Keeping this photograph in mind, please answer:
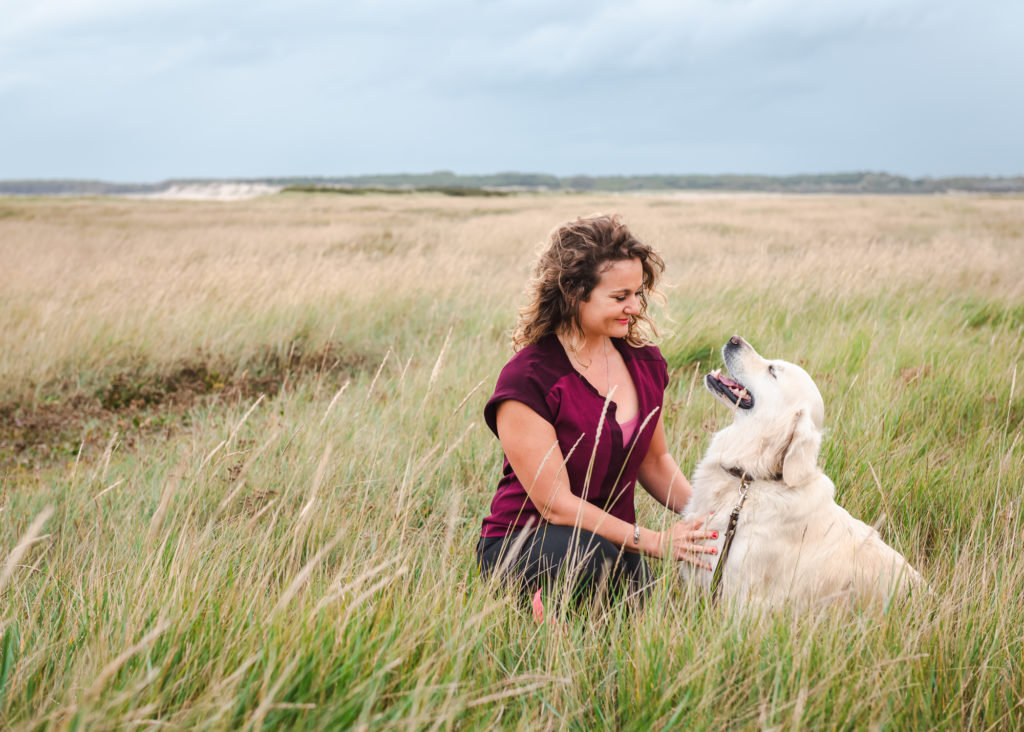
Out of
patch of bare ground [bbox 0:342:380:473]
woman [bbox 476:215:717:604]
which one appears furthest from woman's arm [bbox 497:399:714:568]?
patch of bare ground [bbox 0:342:380:473]

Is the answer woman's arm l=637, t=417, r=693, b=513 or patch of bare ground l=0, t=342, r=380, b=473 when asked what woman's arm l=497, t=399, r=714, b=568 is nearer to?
woman's arm l=637, t=417, r=693, b=513

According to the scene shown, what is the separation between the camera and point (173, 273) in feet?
29.2

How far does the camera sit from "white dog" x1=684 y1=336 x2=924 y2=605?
2.47m

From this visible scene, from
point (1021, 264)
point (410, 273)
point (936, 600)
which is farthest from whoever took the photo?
point (1021, 264)

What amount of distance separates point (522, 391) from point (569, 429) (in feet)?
0.83

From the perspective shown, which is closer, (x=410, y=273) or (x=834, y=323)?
(x=834, y=323)

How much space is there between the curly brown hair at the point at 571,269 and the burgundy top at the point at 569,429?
0.28ft

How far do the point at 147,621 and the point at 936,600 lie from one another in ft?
7.48

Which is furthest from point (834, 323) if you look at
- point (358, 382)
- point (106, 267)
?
point (106, 267)

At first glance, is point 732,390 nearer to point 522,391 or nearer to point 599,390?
point 599,390

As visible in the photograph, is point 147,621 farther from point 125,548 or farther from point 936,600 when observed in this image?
point 936,600

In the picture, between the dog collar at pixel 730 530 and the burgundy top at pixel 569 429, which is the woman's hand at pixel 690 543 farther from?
the burgundy top at pixel 569 429

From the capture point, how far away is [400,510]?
2.73 metres

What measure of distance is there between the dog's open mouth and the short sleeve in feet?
2.34
